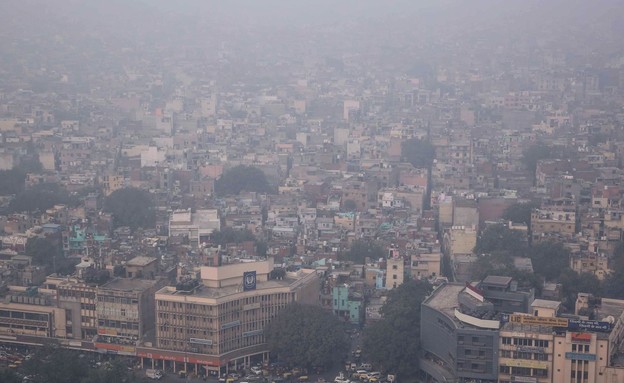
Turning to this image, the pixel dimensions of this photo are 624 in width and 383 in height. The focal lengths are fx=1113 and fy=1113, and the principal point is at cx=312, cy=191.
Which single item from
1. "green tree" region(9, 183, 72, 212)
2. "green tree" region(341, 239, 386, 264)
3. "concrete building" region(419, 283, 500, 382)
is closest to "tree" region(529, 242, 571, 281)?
"green tree" region(341, 239, 386, 264)

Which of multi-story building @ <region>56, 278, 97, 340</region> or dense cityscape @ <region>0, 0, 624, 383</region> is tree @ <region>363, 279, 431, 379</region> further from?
multi-story building @ <region>56, 278, 97, 340</region>

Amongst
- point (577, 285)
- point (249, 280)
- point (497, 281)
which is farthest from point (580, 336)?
point (249, 280)

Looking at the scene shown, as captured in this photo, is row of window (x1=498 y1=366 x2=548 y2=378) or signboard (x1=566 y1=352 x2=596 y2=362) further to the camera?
row of window (x1=498 y1=366 x2=548 y2=378)

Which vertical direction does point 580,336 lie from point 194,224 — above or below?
below

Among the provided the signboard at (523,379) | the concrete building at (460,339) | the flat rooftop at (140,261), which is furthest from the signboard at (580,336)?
the flat rooftop at (140,261)

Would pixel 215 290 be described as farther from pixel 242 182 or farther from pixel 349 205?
pixel 242 182

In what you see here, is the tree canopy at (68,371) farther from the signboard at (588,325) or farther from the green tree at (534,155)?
the green tree at (534,155)
